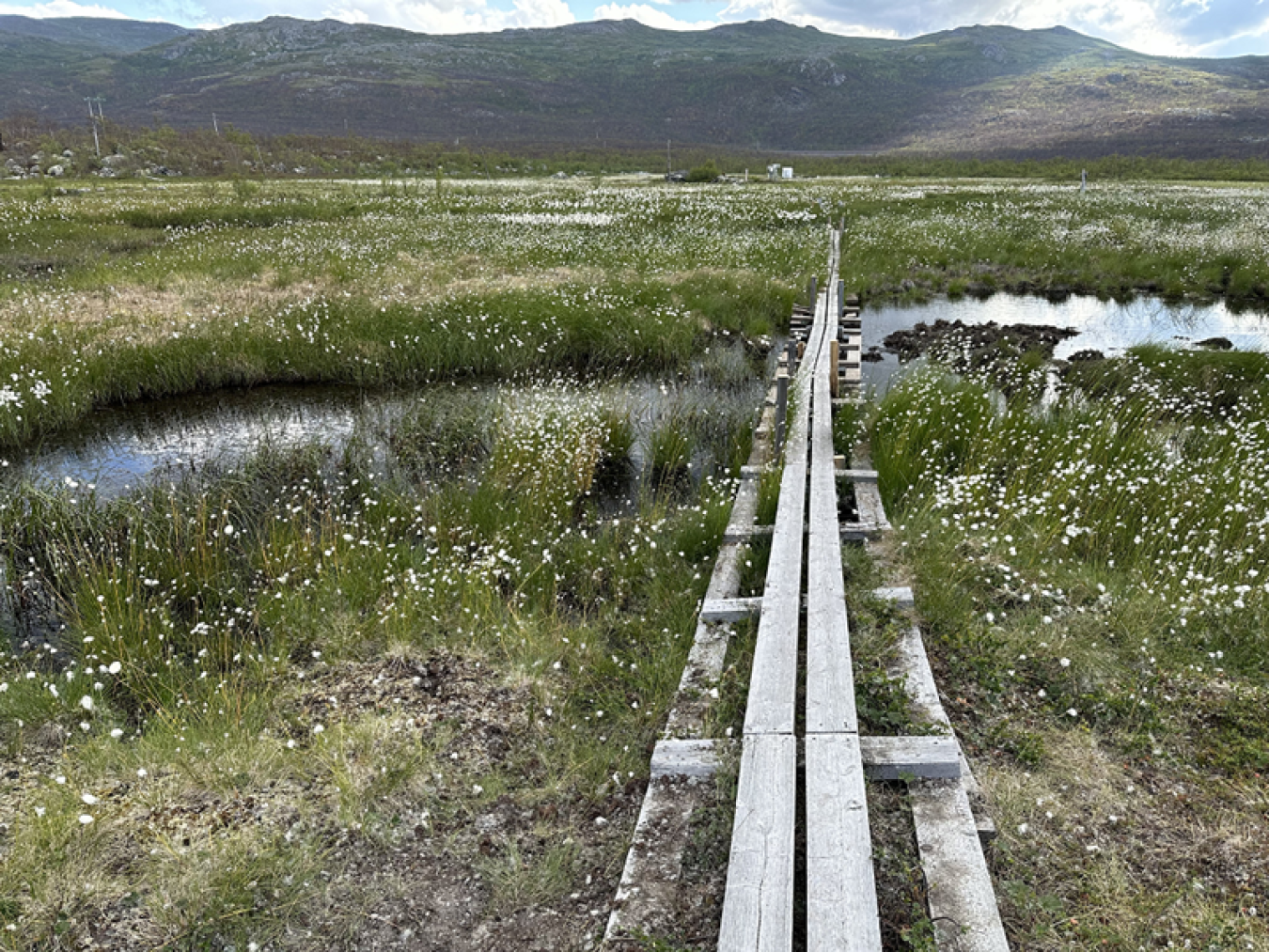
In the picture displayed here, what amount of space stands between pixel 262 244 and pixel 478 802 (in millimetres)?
23615

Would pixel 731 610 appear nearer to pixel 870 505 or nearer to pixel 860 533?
pixel 860 533

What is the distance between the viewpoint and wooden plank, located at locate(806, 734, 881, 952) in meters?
2.70

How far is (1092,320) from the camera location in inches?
727

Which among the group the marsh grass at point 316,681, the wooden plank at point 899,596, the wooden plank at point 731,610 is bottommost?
the marsh grass at point 316,681

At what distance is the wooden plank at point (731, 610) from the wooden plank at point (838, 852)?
4.72 ft

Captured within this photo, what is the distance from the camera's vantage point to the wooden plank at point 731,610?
5062 mm

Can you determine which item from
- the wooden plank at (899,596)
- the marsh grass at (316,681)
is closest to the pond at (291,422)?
the marsh grass at (316,681)

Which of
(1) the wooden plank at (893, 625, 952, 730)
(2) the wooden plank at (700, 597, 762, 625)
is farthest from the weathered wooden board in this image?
(2) the wooden plank at (700, 597, 762, 625)

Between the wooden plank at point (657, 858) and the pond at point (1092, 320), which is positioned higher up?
the pond at point (1092, 320)

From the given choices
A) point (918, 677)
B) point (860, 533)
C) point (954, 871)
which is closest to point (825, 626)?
point (918, 677)

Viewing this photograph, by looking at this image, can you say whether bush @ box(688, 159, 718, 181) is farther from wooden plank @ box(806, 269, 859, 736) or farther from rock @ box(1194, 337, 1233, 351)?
wooden plank @ box(806, 269, 859, 736)

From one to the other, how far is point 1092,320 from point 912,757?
18668 millimetres

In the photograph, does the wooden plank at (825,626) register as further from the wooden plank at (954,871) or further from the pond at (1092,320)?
the pond at (1092,320)

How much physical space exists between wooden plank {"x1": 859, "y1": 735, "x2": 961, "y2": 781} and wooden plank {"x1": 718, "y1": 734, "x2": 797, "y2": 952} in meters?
0.40
